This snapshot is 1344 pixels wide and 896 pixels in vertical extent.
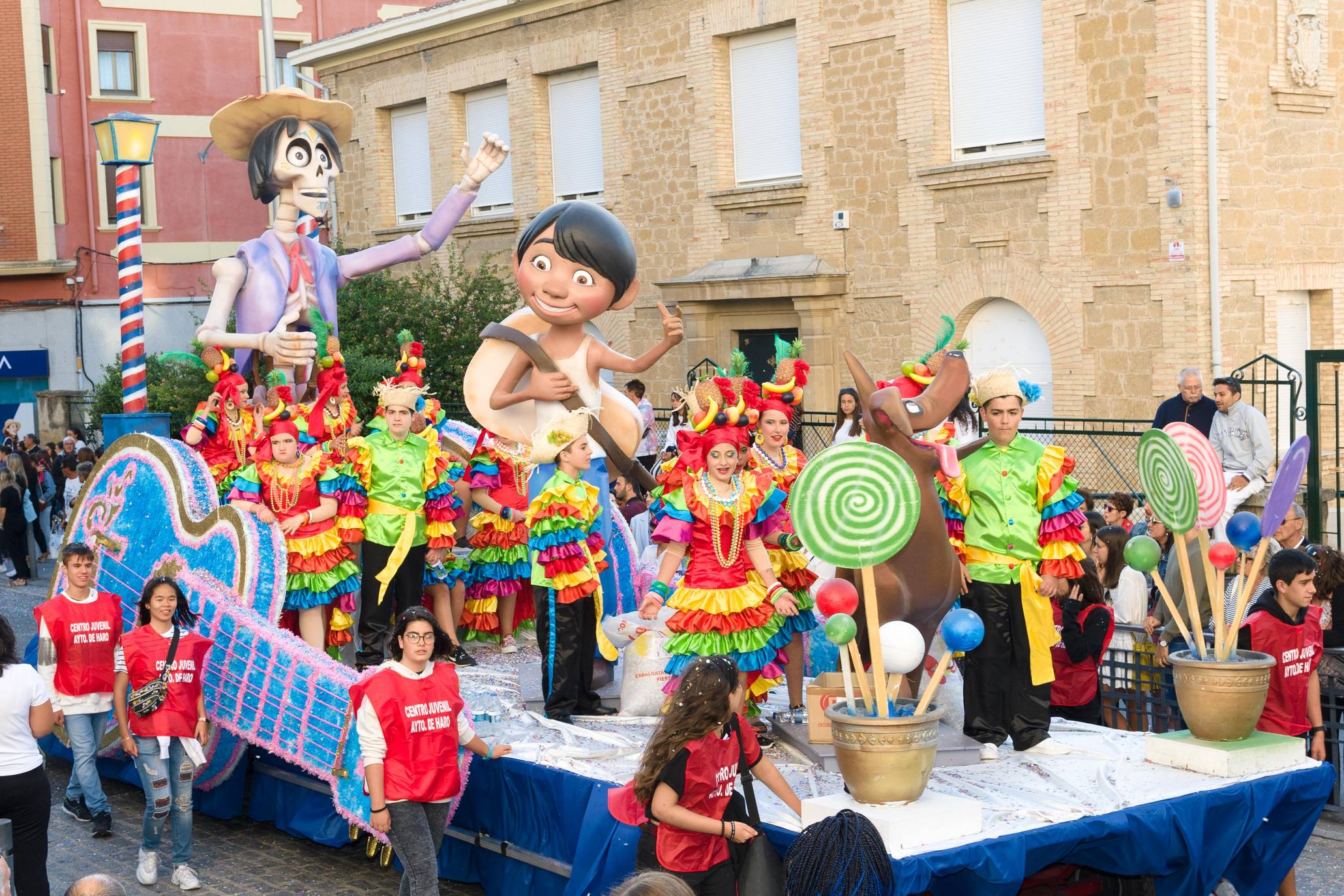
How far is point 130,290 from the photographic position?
10266 mm

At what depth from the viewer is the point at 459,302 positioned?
19219mm

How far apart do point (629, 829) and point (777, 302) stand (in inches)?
487

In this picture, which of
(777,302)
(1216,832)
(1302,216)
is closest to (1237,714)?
(1216,832)

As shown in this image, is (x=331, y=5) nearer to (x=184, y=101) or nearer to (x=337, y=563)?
(x=184, y=101)

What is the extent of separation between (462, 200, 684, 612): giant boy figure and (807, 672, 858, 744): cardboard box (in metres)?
1.73

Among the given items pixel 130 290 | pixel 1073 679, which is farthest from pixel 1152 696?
pixel 130 290

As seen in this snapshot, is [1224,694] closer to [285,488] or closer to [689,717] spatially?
[689,717]

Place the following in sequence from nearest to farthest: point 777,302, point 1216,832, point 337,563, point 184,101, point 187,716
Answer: point 1216,832, point 187,716, point 337,563, point 777,302, point 184,101

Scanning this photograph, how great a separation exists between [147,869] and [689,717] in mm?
3319

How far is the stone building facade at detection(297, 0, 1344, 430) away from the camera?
14516 millimetres

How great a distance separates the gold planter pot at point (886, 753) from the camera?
546 cm

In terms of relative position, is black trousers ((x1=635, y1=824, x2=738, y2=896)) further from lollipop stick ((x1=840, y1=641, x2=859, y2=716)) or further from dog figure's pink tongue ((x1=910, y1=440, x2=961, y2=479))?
dog figure's pink tongue ((x1=910, y1=440, x2=961, y2=479))

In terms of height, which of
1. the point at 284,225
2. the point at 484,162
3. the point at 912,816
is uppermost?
the point at 484,162

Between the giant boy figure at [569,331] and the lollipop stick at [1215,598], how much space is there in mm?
2884
